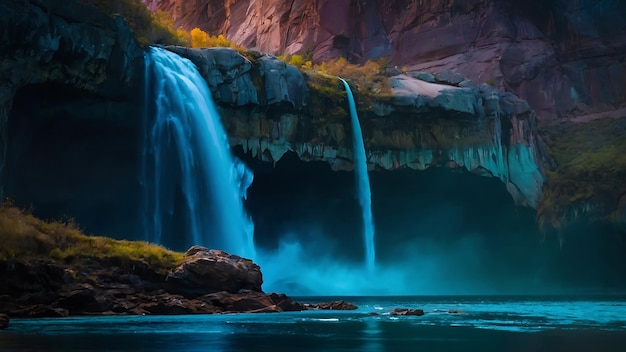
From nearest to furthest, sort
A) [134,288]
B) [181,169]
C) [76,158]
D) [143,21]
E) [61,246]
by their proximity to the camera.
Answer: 1. [134,288]
2. [61,246]
3. [181,169]
4. [76,158]
5. [143,21]

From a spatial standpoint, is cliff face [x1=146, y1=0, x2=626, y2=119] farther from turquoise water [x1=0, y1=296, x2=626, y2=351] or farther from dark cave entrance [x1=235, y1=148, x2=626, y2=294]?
turquoise water [x1=0, y1=296, x2=626, y2=351]

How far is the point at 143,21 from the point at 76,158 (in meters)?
9.65

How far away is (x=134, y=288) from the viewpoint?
2962 centimetres

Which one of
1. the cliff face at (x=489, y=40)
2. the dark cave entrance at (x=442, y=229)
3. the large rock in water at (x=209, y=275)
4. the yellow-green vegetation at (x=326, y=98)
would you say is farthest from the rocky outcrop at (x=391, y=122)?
the large rock in water at (x=209, y=275)

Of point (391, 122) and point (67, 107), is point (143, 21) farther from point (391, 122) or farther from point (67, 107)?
point (391, 122)

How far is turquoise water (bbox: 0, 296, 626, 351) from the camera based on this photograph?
15.9m

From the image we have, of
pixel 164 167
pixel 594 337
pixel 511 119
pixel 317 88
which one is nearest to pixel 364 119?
pixel 317 88

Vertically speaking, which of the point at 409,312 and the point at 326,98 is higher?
the point at 326,98

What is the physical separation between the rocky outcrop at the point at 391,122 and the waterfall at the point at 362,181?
0.54 metres

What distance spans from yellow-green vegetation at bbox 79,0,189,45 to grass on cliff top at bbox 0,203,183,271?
578 inches

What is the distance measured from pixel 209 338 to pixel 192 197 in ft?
85.7

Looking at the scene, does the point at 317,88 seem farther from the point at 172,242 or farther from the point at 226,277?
the point at 226,277

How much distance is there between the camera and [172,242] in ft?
145

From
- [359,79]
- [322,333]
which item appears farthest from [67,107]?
[322,333]
